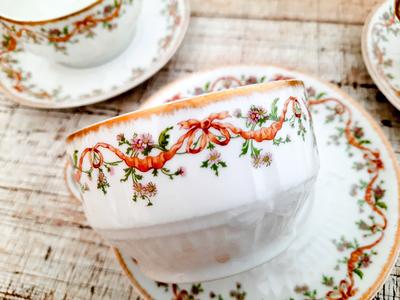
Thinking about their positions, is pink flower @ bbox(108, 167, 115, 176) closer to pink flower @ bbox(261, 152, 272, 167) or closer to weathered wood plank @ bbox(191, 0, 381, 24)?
pink flower @ bbox(261, 152, 272, 167)

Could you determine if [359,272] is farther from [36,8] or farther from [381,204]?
[36,8]

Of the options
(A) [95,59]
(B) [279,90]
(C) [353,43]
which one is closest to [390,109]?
(C) [353,43]

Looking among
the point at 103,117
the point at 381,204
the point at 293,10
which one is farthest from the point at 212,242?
the point at 293,10

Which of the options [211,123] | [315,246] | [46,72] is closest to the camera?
[211,123]

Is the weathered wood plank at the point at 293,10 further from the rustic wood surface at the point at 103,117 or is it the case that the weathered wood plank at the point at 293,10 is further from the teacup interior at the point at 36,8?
the teacup interior at the point at 36,8

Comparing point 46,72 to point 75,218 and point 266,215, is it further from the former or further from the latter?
point 266,215

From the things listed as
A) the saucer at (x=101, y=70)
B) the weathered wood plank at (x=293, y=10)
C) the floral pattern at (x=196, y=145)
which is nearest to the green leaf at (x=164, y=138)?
the floral pattern at (x=196, y=145)
